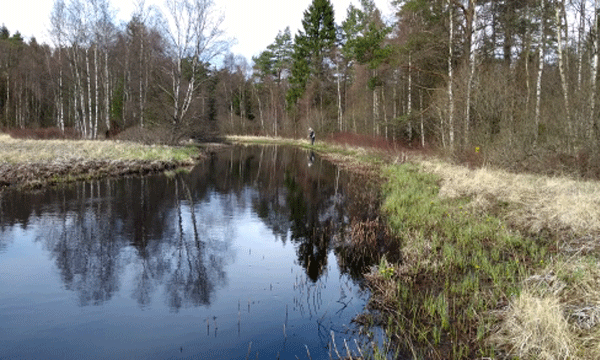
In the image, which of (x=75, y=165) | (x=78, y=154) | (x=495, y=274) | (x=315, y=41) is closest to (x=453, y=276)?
(x=495, y=274)

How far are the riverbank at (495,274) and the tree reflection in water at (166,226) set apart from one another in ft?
5.28

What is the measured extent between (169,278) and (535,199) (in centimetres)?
714

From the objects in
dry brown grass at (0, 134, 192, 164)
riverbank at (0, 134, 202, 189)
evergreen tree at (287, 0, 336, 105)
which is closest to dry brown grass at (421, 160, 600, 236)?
riverbank at (0, 134, 202, 189)

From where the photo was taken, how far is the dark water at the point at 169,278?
14.2 ft

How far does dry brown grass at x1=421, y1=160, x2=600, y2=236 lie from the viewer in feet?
21.3

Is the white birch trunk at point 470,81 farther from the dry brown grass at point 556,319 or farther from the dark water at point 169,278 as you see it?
the dry brown grass at point 556,319

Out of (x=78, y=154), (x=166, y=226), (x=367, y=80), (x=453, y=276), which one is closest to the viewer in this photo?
(x=453, y=276)

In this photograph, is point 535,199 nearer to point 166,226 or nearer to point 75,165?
point 166,226

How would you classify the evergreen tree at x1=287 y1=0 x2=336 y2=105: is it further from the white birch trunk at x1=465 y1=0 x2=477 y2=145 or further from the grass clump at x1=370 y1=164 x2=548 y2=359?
the grass clump at x1=370 y1=164 x2=548 y2=359

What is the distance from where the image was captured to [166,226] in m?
9.04

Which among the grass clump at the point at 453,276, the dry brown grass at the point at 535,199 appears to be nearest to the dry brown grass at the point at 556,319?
the grass clump at the point at 453,276

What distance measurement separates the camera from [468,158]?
14.4m

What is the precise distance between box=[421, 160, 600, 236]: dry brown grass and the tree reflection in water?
313cm

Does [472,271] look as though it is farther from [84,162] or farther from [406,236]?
[84,162]
